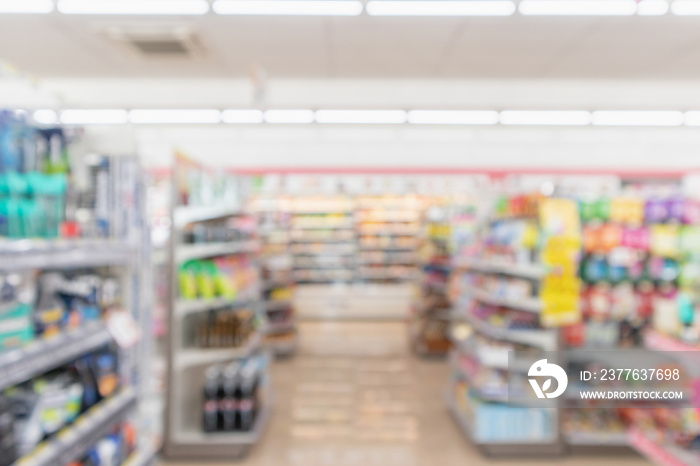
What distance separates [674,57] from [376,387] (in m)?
5.14

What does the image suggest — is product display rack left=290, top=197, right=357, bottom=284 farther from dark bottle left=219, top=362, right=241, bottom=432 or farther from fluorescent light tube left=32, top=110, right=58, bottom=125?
fluorescent light tube left=32, top=110, right=58, bottom=125

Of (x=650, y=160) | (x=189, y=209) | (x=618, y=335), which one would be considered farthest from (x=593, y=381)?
(x=650, y=160)

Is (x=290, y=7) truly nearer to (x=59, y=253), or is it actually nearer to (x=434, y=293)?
(x=59, y=253)

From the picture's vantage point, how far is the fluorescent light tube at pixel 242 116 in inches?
291

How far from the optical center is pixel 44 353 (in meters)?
1.67

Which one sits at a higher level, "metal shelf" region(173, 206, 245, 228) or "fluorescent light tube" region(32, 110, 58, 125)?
"fluorescent light tube" region(32, 110, 58, 125)

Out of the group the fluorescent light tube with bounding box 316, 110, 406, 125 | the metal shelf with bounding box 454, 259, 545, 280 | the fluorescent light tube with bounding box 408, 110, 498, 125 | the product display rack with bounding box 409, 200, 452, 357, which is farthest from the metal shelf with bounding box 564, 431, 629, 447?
the fluorescent light tube with bounding box 316, 110, 406, 125

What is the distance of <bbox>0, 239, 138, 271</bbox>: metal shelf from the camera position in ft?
4.93

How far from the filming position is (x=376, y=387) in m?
5.91

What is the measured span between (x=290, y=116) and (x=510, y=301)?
4.59 meters

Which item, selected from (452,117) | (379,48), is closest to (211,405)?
(379,48)

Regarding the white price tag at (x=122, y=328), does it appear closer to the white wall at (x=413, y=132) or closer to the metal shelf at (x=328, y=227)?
the white wall at (x=413, y=132)

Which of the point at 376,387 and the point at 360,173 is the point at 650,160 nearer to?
the point at 360,173

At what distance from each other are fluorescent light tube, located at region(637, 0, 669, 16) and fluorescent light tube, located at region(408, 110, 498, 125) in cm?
275
